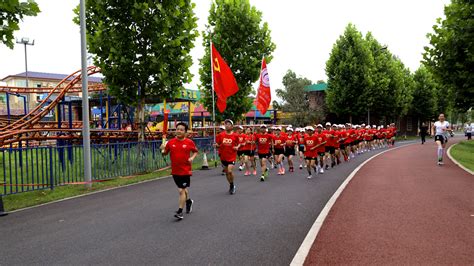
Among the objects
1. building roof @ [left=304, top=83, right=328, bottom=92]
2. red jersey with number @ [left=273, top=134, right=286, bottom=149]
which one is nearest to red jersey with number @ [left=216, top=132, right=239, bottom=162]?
red jersey with number @ [left=273, top=134, right=286, bottom=149]

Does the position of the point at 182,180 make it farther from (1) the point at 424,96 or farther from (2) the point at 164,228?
(1) the point at 424,96

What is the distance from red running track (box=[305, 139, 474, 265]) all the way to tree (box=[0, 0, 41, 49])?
22.7 feet

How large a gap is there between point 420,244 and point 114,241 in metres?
4.33

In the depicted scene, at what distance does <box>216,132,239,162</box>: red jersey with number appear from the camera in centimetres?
1009

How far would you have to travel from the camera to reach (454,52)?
1859 centimetres

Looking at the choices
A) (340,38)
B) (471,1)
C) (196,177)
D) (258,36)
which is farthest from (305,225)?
(340,38)

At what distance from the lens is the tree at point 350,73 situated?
41.4 meters

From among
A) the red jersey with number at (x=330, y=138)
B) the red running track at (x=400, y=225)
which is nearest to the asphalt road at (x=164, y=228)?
the red running track at (x=400, y=225)

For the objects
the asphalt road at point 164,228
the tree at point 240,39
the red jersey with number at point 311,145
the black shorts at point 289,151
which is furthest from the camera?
the tree at point 240,39

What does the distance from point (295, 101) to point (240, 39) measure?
A: 2291 cm

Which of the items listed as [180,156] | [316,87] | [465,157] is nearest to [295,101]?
[316,87]

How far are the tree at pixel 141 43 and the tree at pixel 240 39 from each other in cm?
1013

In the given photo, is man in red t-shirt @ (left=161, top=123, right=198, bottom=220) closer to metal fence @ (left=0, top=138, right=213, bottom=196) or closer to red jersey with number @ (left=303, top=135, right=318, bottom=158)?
metal fence @ (left=0, top=138, right=213, bottom=196)

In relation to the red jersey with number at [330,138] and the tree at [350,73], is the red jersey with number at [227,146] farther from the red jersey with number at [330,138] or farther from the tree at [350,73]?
the tree at [350,73]
